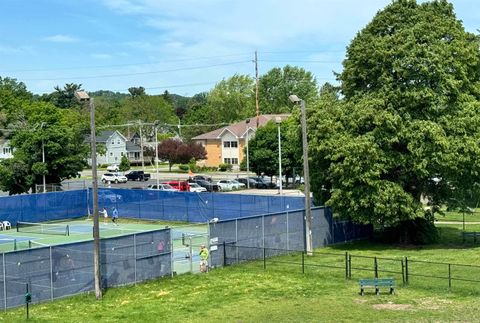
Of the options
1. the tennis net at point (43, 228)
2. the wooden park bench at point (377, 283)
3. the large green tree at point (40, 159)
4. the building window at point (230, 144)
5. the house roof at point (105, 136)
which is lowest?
the wooden park bench at point (377, 283)

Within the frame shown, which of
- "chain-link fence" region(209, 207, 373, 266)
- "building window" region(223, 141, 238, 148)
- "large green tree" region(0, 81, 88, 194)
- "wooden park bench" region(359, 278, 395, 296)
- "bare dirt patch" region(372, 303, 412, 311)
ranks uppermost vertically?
"building window" region(223, 141, 238, 148)

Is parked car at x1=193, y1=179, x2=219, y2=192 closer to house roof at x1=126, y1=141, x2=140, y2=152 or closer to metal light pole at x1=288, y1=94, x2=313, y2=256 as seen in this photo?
metal light pole at x1=288, y1=94, x2=313, y2=256

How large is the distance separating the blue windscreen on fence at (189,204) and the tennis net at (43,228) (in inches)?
233

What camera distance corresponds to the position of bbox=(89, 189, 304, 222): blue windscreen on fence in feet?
166

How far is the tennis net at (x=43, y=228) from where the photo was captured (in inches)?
1934

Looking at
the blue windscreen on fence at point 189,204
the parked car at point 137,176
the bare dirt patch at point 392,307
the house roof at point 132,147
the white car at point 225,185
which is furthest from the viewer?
the house roof at point 132,147

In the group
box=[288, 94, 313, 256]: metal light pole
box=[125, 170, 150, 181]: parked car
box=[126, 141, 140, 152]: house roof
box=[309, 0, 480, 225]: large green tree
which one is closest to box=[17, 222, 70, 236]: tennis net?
box=[288, 94, 313, 256]: metal light pole

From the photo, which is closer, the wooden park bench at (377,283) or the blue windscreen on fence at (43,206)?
the wooden park bench at (377,283)

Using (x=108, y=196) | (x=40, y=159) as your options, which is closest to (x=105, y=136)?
(x=40, y=159)

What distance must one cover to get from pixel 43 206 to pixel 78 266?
30.0m

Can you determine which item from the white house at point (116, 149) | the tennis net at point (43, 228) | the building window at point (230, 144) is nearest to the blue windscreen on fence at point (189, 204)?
the tennis net at point (43, 228)

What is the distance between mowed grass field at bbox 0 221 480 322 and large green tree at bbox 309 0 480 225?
5.67 m

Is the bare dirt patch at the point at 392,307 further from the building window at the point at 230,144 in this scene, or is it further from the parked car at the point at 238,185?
the building window at the point at 230,144

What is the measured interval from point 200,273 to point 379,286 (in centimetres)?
895
